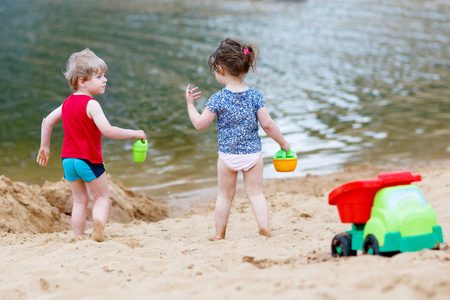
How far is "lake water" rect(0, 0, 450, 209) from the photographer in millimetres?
7148

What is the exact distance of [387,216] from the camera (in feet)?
9.18

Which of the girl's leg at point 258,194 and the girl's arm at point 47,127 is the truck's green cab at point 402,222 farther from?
the girl's arm at point 47,127

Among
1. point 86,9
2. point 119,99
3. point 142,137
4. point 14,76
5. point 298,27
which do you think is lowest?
point 142,137

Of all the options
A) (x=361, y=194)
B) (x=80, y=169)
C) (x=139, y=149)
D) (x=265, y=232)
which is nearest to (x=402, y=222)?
(x=361, y=194)

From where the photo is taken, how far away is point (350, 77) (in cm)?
1264

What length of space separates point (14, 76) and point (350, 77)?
7925 mm

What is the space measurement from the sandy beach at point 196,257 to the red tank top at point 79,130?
0.62 m

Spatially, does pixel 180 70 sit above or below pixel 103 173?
above

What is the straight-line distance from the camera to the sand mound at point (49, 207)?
4.53m

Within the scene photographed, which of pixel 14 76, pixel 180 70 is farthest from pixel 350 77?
pixel 14 76

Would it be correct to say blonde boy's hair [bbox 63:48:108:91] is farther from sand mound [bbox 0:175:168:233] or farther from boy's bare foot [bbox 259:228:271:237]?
boy's bare foot [bbox 259:228:271:237]

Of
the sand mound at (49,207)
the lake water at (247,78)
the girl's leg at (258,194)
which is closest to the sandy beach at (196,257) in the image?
the sand mound at (49,207)

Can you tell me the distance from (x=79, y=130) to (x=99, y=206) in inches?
23.8

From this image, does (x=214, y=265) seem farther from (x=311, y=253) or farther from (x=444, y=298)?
(x=444, y=298)
